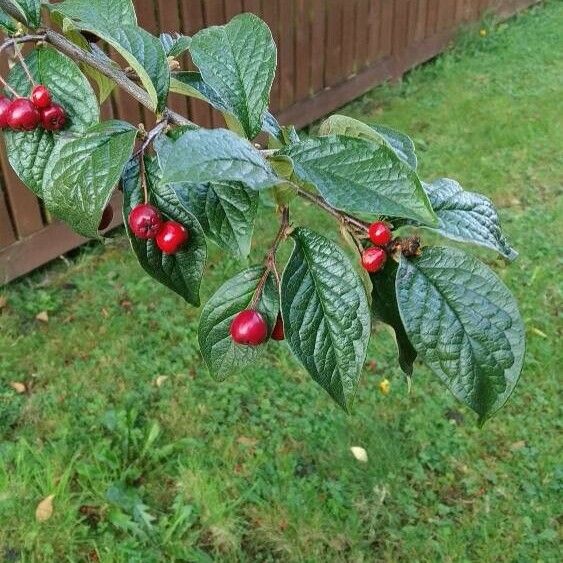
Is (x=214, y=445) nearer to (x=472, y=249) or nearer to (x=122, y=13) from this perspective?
Result: (x=472, y=249)

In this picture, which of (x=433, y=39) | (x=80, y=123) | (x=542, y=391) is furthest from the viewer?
(x=433, y=39)

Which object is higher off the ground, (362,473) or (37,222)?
(37,222)

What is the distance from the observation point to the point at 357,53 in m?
4.86

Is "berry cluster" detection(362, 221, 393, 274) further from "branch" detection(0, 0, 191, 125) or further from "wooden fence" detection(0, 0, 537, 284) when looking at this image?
"wooden fence" detection(0, 0, 537, 284)

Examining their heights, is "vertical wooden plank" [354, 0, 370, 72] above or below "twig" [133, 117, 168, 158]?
below

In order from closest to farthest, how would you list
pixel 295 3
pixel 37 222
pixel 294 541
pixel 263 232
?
1. pixel 294 541
2. pixel 37 222
3. pixel 263 232
4. pixel 295 3

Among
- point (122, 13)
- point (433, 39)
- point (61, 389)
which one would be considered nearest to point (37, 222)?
point (61, 389)

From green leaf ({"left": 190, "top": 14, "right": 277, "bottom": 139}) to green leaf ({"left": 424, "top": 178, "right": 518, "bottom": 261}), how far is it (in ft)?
0.62

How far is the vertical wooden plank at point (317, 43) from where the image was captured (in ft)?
14.4

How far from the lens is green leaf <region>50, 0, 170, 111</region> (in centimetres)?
69

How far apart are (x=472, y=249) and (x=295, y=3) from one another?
1.82 meters

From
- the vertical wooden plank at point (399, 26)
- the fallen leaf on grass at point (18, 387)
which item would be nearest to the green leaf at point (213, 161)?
the fallen leaf on grass at point (18, 387)

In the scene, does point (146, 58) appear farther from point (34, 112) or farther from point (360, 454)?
point (360, 454)

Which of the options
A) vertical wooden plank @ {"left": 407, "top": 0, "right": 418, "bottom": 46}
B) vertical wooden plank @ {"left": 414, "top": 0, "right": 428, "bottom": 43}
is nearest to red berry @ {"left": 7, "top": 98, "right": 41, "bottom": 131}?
vertical wooden plank @ {"left": 407, "top": 0, "right": 418, "bottom": 46}
